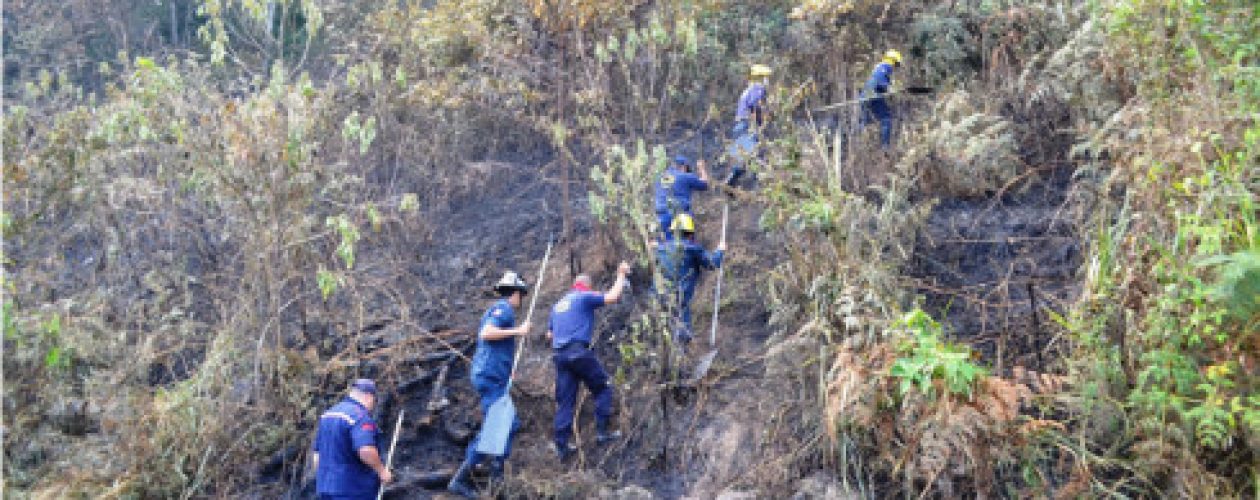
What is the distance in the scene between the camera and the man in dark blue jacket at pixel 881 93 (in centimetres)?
1002

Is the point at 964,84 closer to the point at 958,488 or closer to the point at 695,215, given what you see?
the point at 695,215

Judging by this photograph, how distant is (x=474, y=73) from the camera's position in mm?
11953

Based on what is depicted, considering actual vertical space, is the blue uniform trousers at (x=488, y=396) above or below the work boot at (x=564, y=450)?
above

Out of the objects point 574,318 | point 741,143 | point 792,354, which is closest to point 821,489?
point 792,354

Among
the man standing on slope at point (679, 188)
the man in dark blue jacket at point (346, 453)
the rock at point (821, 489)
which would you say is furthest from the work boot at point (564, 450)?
the man standing on slope at point (679, 188)

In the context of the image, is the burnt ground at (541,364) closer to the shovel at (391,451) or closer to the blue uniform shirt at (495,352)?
the shovel at (391,451)

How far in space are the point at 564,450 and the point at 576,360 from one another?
2.64 ft

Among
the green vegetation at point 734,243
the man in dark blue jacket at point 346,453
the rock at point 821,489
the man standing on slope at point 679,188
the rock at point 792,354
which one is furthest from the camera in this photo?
the man standing on slope at point 679,188

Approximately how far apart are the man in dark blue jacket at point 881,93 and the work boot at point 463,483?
17.3 feet

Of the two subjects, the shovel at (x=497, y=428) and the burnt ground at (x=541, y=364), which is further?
the burnt ground at (x=541, y=364)

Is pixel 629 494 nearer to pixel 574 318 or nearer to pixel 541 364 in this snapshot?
pixel 574 318

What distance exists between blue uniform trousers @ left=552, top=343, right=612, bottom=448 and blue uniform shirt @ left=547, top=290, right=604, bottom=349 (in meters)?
0.07

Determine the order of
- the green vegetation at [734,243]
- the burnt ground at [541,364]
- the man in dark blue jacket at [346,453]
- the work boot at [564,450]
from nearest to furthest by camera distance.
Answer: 1. the green vegetation at [734,243]
2. the man in dark blue jacket at [346,453]
3. the burnt ground at [541,364]
4. the work boot at [564,450]

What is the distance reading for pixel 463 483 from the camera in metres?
7.64
